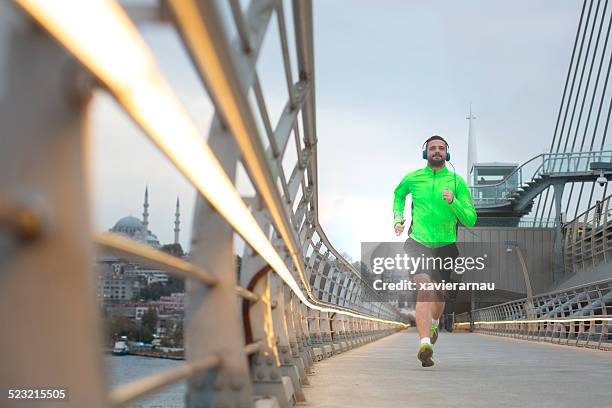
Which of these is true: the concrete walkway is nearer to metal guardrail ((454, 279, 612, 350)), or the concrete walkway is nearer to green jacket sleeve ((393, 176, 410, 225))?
green jacket sleeve ((393, 176, 410, 225))

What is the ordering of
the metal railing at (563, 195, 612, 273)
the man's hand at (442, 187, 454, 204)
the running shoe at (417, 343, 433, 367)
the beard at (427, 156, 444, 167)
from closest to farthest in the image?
the man's hand at (442, 187, 454, 204) → the running shoe at (417, 343, 433, 367) → the beard at (427, 156, 444, 167) → the metal railing at (563, 195, 612, 273)

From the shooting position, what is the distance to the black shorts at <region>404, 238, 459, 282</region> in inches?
283

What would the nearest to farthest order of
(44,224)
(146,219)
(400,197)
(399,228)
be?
(44,224) → (146,219) → (399,228) → (400,197)

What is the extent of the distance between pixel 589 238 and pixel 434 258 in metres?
29.6

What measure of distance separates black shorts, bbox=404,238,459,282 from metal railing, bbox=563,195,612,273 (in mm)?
22527

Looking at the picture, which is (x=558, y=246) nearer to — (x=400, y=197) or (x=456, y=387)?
(x=400, y=197)

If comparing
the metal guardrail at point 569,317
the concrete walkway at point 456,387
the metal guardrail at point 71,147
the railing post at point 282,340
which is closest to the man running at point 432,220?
the concrete walkway at point 456,387

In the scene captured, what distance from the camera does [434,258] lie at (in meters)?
7.21

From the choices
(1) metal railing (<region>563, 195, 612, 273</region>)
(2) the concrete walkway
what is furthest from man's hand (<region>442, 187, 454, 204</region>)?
(1) metal railing (<region>563, 195, 612, 273</region>)

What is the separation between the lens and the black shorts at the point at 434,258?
7184 mm

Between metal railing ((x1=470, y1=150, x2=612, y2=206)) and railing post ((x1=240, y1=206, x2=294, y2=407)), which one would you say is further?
metal railing ((x1=470, y1=150, x2=612, y2=206))

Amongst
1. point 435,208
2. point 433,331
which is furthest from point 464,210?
point 433,331

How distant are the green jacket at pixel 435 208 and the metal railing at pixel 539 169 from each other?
29.4 metres

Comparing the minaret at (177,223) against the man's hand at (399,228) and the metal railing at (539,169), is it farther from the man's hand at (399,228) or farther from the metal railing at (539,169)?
the metal railing at (539,169)
